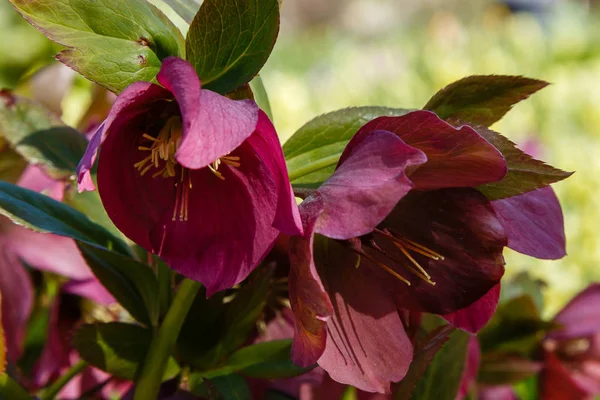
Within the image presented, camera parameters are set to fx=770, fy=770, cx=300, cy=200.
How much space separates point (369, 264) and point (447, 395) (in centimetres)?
12

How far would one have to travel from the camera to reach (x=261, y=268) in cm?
45

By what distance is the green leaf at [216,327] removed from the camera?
1.49ft

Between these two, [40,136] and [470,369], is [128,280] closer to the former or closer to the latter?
[40,136]

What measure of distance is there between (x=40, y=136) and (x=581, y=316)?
50cm

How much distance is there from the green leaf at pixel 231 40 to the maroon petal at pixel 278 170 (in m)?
0.04

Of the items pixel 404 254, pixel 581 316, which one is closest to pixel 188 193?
pixel 404 254

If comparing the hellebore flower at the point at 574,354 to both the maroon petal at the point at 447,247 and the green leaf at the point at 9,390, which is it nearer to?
the maroon petal at the point at 447,247

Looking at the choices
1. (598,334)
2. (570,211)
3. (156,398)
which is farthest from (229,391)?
(570,211)

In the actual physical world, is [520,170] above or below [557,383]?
above

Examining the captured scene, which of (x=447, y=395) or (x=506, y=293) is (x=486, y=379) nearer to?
(x=506, y=293)

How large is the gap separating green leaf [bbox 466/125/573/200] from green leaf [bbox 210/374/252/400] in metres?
0.18

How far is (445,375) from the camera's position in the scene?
1.58 feet

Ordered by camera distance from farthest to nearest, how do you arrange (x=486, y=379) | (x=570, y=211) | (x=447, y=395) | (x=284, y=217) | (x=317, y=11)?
1. (x=317, y=11)
2. (x=570, y=211)
3. (x=486, y=379)
4. (x=447, y=395)
5. (x=284, y=217)

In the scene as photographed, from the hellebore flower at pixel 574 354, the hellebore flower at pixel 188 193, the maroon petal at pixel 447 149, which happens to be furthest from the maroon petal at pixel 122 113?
the hellebore flower at pixel 574 354
